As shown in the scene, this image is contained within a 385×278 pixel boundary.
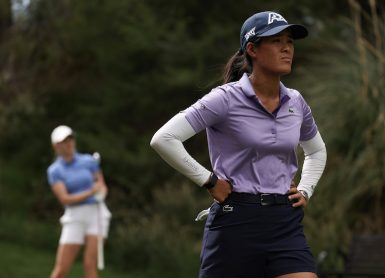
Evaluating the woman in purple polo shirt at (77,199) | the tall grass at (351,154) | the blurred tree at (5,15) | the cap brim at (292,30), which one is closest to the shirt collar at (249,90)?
the cap brim at (292,30)

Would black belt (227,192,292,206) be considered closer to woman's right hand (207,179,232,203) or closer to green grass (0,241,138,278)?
woman's right hand (207,179,232,203)

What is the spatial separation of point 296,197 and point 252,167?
28 cm

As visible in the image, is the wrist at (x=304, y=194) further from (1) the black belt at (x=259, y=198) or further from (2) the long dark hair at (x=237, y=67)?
(2) the long dark hair at (x=237, y=67)

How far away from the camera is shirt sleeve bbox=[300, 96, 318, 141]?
5645 mm

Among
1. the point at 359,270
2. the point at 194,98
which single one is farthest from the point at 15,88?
the point at 359,270

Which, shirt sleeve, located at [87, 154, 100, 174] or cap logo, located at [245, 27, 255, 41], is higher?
cap logo, located at [245, 27, 255, 41]

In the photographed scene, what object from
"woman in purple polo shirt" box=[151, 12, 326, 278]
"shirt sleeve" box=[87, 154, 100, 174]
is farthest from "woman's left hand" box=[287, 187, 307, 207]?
"shirt sleeve" box=[87, 154, 100, 174]

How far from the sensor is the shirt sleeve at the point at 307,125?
5.64m

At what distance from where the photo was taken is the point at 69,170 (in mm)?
11203

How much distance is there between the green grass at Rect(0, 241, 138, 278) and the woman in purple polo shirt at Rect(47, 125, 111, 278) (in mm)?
1894

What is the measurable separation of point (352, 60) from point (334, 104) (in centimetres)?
93

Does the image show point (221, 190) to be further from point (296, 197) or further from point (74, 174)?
point (74, 174)

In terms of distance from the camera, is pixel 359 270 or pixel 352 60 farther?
pixel 352 60

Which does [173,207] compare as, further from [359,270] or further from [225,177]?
[225,177]
